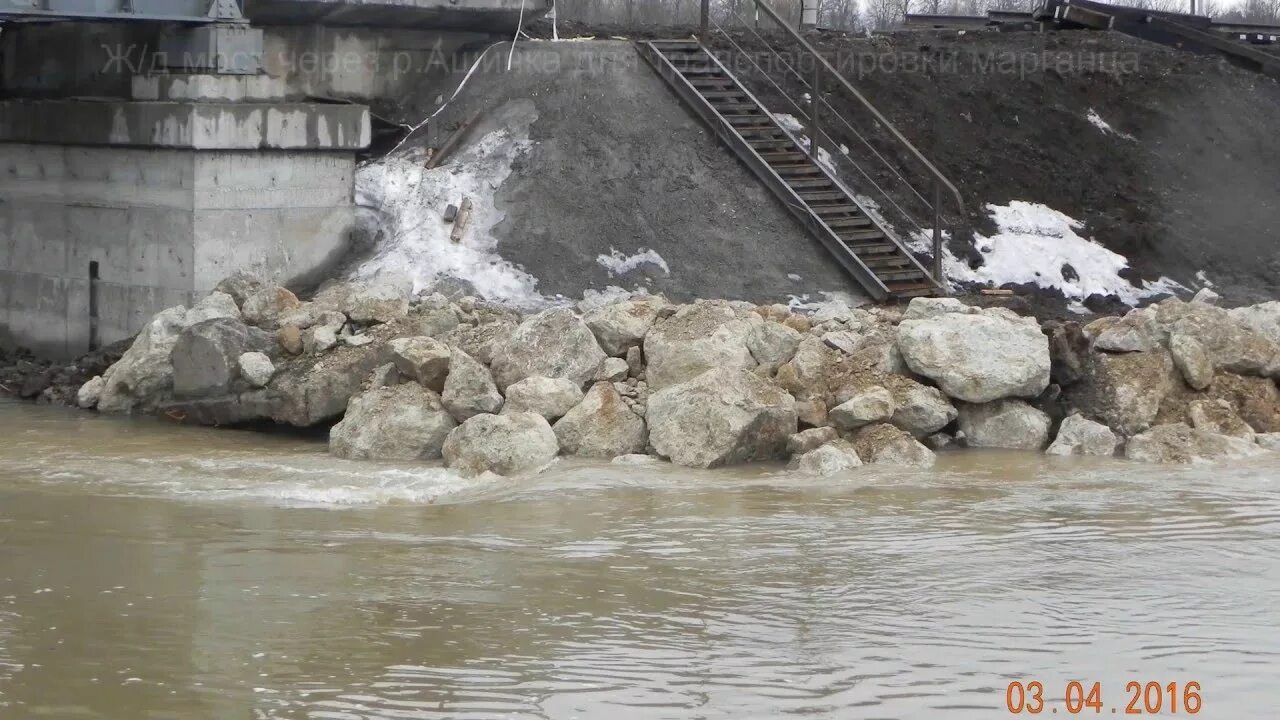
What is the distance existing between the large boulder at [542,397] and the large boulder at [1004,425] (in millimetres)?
3567

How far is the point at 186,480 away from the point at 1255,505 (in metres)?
8.32

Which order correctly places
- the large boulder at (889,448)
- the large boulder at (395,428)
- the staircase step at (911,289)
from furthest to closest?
the staircase step at (911,289)
the large boulder at (395,428)
the large boulder at (889,448)

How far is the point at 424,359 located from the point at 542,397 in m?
1.15

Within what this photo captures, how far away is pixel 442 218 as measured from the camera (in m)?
18.3

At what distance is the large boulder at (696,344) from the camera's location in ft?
44.4

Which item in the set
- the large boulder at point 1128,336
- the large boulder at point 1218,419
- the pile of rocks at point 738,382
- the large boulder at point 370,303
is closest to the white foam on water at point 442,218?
the large boulder at point 370,303

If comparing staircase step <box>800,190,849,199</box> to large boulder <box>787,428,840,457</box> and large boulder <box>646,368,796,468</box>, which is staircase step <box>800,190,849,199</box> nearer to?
large boulder <box>646,368,796,468</box>

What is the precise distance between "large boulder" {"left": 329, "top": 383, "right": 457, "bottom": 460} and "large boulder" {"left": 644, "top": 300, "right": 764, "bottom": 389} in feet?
6.35

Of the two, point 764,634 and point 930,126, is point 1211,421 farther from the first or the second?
point 930,126

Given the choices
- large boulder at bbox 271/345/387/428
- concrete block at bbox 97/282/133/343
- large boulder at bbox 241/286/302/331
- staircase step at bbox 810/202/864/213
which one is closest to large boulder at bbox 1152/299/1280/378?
staircase step at bbox 810/202/864/213

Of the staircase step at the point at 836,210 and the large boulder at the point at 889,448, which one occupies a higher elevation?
the staircase step at the point at 836,210

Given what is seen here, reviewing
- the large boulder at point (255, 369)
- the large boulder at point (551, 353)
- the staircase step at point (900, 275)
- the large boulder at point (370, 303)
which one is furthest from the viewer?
the staircase step at point (900, 275)

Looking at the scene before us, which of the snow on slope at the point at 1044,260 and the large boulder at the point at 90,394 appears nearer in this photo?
the large boulder at the point at 90,394

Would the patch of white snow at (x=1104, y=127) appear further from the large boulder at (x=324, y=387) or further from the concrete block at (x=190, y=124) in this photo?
the large boulder at (x=324, y=387)
